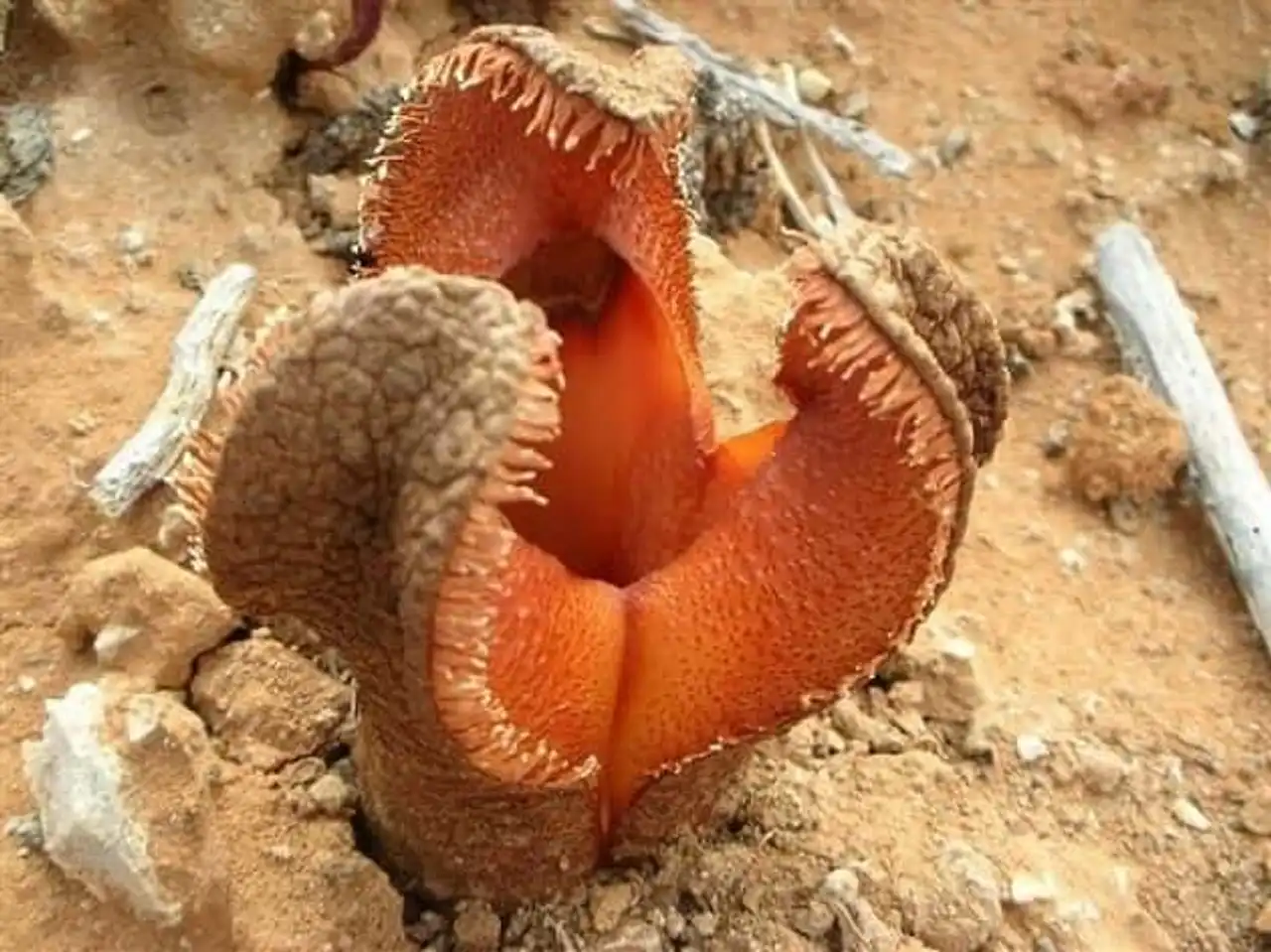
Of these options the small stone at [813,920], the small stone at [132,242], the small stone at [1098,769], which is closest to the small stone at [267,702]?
the small stone at [813,920]

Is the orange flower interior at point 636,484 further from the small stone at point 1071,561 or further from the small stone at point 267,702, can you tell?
the small stone at point 1071,561

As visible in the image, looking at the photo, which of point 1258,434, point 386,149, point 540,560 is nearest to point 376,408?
point 540,560

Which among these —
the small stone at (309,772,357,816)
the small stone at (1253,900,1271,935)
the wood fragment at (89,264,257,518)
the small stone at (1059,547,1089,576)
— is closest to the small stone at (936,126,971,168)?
the small stone at (1059,547,1089,576)

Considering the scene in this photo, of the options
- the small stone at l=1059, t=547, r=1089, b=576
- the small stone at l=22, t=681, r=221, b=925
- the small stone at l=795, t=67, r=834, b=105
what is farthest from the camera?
the small stone at l=795, t=67, r=834, b=105

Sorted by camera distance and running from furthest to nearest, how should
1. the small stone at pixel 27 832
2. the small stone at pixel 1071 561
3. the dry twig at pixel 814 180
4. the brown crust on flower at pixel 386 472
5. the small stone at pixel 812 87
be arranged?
the small stone at pixel 812 87
the dry twig at pixel 814 180
the small stone at pixel 1071 561
the small stone at pixel 27 832
the brown crust on flower at pixel 386 472

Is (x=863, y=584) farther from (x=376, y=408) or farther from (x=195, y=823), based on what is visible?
(x=195, y=823)

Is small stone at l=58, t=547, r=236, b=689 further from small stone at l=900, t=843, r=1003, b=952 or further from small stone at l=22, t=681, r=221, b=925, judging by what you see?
small stone at l=900, t=843, r=1003, b=952

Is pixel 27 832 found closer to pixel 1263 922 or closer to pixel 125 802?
pixel 125 802

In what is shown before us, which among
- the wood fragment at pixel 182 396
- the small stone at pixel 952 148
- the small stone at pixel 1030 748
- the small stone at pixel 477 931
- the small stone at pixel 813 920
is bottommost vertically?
the small stone at pixel 952 148
